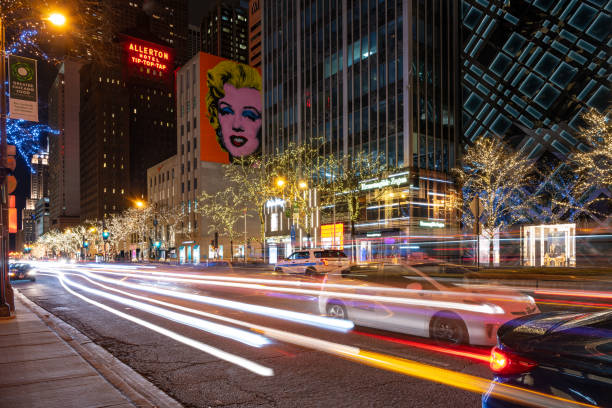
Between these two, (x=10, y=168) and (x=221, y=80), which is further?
A: (x=221, y=80)

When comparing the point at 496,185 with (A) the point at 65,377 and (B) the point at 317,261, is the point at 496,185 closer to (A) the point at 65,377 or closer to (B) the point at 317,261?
(B) the point at 317,261

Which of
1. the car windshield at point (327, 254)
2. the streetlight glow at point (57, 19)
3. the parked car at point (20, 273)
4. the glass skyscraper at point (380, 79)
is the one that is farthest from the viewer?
the glass skyscraper at point (380, 79)

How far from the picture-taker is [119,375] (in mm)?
6340

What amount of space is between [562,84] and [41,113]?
152 feet

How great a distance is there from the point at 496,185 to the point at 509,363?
3637cm

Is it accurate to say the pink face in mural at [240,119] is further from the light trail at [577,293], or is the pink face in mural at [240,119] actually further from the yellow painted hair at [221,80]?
the light trail at [577,293]

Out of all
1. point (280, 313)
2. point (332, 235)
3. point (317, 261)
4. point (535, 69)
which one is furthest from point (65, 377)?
point (535, 69)

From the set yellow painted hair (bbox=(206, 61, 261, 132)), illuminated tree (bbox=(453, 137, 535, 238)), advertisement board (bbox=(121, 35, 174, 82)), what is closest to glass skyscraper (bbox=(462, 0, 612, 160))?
illuminated tree (bbox=(453, 137, 535, 238))

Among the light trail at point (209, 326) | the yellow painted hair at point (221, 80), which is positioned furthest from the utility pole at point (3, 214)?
the yellow painted hair at point (221, 80)

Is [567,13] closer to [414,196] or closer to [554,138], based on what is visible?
[554,138]

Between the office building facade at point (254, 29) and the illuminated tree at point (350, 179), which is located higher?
the office building facade at point (254, 29)

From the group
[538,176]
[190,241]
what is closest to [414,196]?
→ [538,176]

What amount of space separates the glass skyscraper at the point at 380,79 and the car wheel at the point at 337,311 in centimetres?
3344

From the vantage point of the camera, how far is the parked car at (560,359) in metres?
2.78
